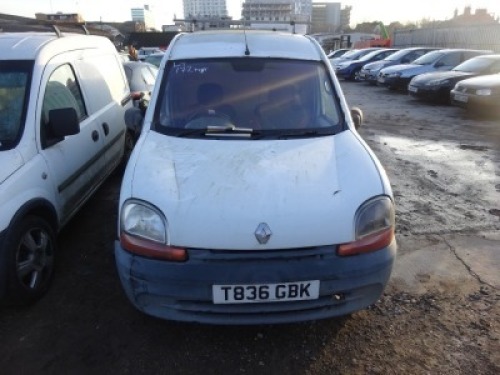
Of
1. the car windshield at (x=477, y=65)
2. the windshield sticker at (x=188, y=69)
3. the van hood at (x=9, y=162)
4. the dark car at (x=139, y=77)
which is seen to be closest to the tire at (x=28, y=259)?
the van hood at (x=9, y=162)

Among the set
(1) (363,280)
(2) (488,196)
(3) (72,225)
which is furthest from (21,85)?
(2) (488,196)

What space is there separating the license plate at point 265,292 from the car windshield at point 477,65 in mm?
12229

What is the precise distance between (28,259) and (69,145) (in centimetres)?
113

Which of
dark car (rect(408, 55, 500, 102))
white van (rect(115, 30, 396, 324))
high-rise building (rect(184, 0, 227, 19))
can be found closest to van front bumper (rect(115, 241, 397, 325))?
white van (rect(115, 30, 396, 324))

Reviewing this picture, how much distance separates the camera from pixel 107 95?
16.8 ft

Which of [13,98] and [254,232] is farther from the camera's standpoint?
[13,98]

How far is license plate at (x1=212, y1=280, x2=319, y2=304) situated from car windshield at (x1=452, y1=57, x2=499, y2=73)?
12.2 m

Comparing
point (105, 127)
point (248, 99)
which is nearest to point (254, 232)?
Answer: point (248, 99)

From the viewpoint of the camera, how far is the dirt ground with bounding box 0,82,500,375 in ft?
8.41

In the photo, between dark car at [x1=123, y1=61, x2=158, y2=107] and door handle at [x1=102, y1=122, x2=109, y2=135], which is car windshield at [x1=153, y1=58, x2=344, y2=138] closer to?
door handle at [x1=102, y1=122, x2=109, y2=135]

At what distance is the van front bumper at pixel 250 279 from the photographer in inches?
91.7

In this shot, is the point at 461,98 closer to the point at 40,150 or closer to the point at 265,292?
the point at 265,292

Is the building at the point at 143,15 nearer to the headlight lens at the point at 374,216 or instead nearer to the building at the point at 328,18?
the building at the point at 328,18

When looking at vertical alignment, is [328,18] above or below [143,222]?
above
